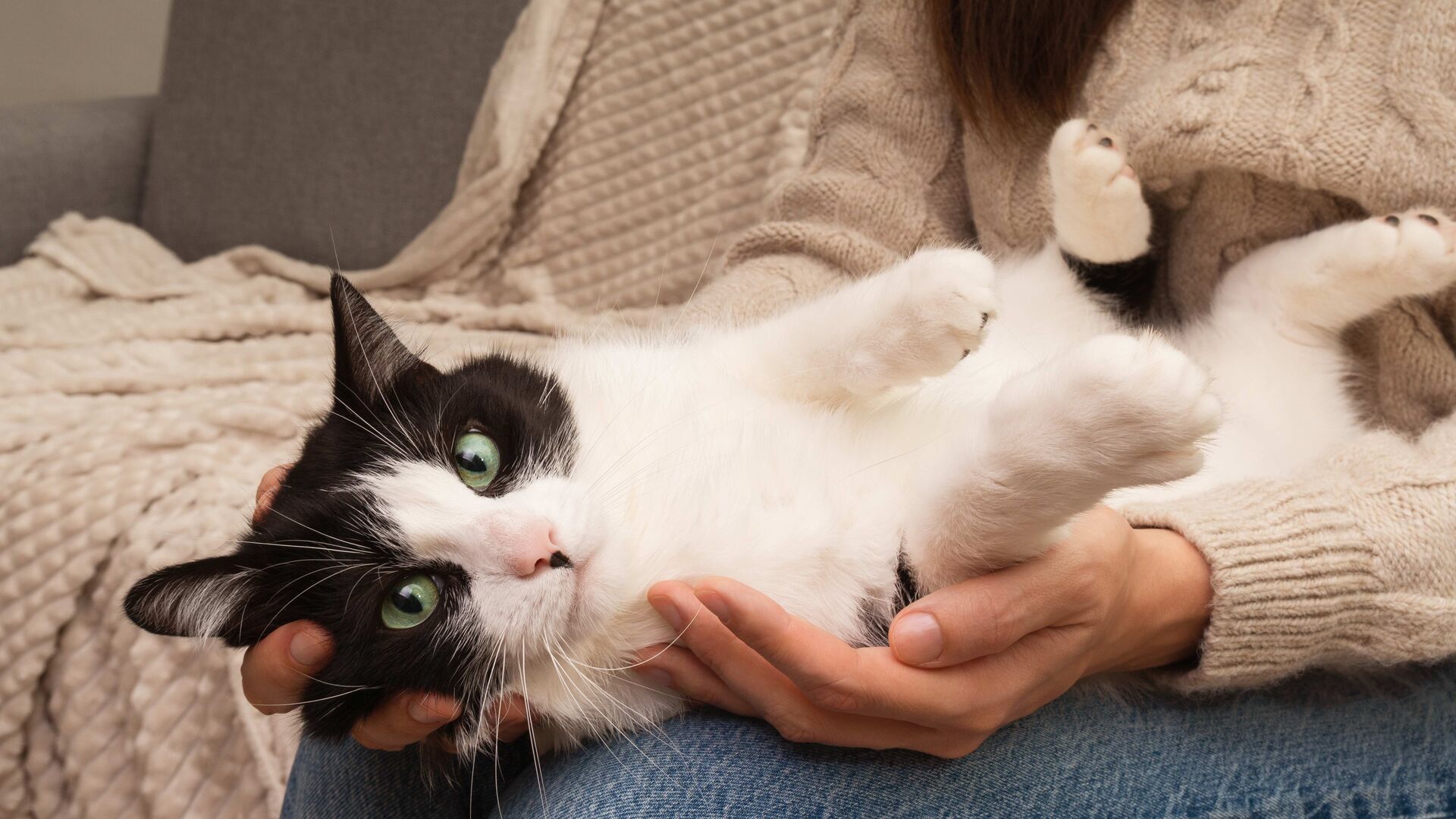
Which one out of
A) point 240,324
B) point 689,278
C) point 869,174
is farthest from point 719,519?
point 240,324

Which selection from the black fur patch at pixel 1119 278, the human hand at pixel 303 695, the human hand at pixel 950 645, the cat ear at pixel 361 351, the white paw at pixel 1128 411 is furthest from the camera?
the black fur patch at pixel 1119 278

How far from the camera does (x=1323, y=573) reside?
0.91 meters

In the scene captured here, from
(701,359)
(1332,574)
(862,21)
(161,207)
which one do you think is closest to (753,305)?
(701,359)

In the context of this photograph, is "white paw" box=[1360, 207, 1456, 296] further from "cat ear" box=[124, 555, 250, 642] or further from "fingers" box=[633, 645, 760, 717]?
"cat ear" box=[124, 555, 250, 642]

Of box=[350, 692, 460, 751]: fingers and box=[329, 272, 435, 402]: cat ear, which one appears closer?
box=[350, 692, 460, 751]: fingers

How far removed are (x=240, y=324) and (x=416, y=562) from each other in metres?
1.37

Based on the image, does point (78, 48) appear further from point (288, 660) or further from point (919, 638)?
point (919, 638)

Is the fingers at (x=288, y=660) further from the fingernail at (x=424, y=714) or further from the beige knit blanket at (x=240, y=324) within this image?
the beige knit blanket at (x=240, y=324)

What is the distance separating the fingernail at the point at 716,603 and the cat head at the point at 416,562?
126mm

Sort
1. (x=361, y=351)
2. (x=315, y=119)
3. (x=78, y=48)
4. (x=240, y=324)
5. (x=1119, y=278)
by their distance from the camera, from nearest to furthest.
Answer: (x=361, y=351)
(x=1119, y=278)
(x=240, y=324)
(x=315, y=119)
(x=78, y=48)

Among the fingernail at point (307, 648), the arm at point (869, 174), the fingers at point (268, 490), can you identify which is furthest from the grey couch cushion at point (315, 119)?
the fingernail at point (307, 648)

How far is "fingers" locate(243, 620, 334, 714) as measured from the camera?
87cm

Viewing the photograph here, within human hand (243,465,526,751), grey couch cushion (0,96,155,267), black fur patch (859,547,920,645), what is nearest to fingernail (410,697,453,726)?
human hand (243,465,526,751)

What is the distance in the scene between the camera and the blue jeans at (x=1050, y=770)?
859 mm
